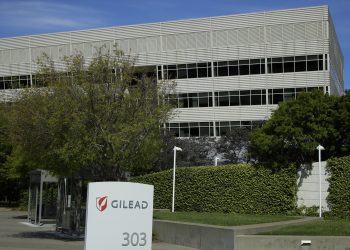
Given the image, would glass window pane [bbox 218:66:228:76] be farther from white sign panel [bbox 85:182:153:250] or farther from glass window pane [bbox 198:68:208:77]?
white sign panel [bbox 85:182:153:250]

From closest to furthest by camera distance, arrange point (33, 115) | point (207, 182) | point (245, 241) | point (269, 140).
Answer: point (245, 241) → point (33, 115) → point (269, 140) → point (207, 182)

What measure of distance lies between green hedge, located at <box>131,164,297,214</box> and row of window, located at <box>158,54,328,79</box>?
87.3 feet

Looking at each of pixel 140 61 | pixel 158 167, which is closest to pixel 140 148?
pixel 158 167

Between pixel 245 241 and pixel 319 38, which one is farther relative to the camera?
pixel 319 38

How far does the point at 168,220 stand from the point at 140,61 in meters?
43.4

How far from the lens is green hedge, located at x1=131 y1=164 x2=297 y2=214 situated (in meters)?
25.2

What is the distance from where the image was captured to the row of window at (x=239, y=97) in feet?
185

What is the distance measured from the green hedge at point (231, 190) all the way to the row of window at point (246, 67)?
26.6m

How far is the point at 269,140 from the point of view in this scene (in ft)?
84.1

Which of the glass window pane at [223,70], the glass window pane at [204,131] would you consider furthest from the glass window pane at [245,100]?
the glass window pane at [204,131]

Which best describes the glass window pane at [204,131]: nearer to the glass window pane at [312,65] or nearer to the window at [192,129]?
the window at [192,129]

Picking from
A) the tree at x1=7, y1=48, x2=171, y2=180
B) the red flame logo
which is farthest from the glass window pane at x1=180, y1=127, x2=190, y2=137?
the red flame logo

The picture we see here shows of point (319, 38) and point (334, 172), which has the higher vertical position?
point (319, 38)

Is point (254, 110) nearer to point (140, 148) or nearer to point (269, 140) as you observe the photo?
point (269, 140)
